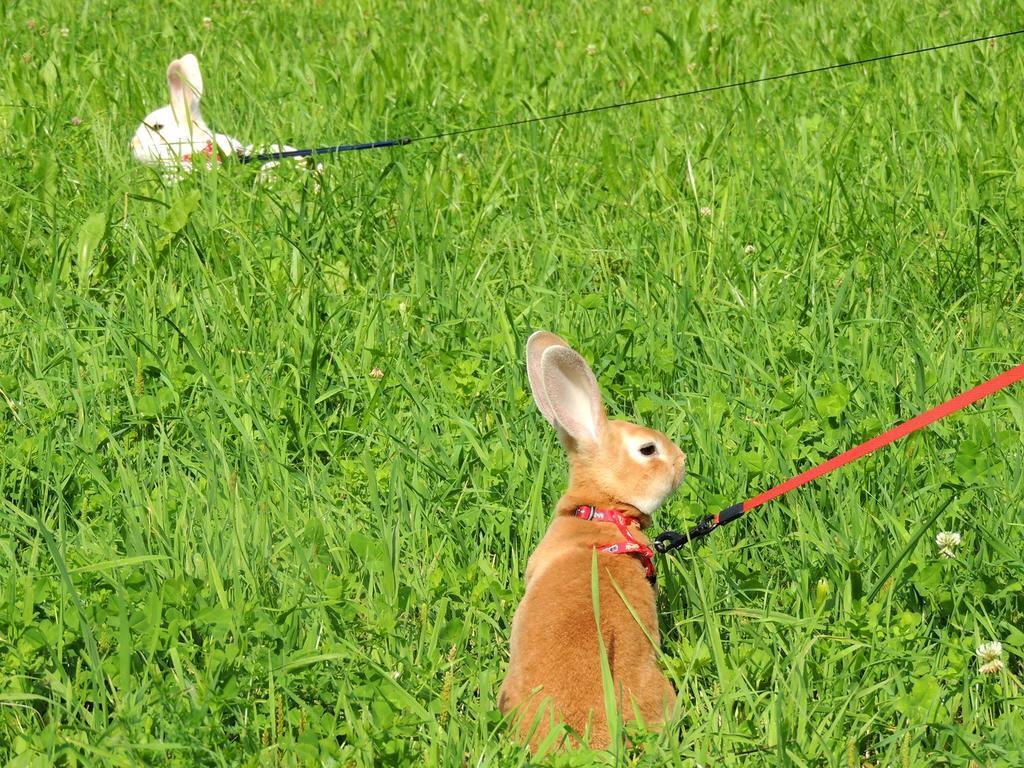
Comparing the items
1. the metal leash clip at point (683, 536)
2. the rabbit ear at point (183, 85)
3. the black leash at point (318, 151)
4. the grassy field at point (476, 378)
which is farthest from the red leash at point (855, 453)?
the rabbit ear at point (183, 85)

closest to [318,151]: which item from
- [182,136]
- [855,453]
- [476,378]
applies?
[182,136]

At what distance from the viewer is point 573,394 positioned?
319cm

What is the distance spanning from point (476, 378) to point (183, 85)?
105 inches

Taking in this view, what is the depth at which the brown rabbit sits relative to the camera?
2658 mm

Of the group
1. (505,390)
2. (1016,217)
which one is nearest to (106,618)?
(505,390)

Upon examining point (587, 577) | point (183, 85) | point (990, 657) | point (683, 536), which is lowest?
point (990, 657)

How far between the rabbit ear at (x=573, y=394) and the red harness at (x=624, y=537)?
0.17 meters

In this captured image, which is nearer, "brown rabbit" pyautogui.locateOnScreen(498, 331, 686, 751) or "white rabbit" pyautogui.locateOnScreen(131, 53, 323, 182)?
"brown rabbit" pyautogui.locateOnScreen(498, 331, 686, 751)

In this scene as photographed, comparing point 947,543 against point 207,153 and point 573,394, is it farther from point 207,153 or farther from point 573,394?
point 207,153

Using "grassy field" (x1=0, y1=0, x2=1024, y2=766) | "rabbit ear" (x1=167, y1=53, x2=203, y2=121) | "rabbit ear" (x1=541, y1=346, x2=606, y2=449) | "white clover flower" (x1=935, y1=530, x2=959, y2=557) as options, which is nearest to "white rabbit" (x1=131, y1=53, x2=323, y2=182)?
"rabbit ear" (x1=167, y1=53, x2=203, y2=121)

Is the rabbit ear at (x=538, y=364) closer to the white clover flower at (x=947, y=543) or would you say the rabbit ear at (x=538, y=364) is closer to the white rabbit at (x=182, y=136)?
the white clover flower at (x=947, y=543)

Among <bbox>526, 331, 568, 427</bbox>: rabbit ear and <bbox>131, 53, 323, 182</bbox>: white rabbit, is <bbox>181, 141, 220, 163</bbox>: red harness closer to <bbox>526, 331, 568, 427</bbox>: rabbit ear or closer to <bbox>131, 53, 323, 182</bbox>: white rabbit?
<bbox>131, 53, 323, 182</bbox>: white rabbit

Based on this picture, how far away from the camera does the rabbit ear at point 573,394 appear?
3.10 metres

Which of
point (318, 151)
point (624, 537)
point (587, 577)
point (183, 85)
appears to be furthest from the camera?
point (183, 85)
